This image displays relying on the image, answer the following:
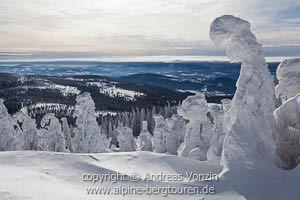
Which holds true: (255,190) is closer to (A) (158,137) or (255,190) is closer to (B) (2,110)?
(A) (158,137)

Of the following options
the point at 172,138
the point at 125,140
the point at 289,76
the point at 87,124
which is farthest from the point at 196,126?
the point at 125,140

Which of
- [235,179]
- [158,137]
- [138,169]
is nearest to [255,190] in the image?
[235,179]

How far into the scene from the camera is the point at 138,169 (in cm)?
1469

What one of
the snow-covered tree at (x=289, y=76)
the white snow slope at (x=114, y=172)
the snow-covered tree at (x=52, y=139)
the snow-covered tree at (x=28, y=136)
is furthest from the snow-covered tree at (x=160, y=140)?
the snow-covered tree at (x=289, y=76)

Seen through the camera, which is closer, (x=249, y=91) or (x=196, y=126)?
(x=249, y=91)

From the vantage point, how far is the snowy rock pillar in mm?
14742

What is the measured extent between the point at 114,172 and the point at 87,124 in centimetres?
2786

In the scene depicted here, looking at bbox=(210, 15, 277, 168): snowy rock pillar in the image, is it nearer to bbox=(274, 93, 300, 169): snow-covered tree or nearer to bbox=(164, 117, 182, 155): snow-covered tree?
bbox=(274, 93, 300, 169): snow-covered tree

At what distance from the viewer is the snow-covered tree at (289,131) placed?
15078 millimetres

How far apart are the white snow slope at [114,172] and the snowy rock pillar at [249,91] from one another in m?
1.44

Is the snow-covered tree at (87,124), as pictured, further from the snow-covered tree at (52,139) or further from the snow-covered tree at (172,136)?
the snow-covered tree at (172,136)

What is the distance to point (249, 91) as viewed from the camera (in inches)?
598

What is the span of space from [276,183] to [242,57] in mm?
6131

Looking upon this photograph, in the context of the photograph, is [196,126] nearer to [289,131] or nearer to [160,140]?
[289,131]
